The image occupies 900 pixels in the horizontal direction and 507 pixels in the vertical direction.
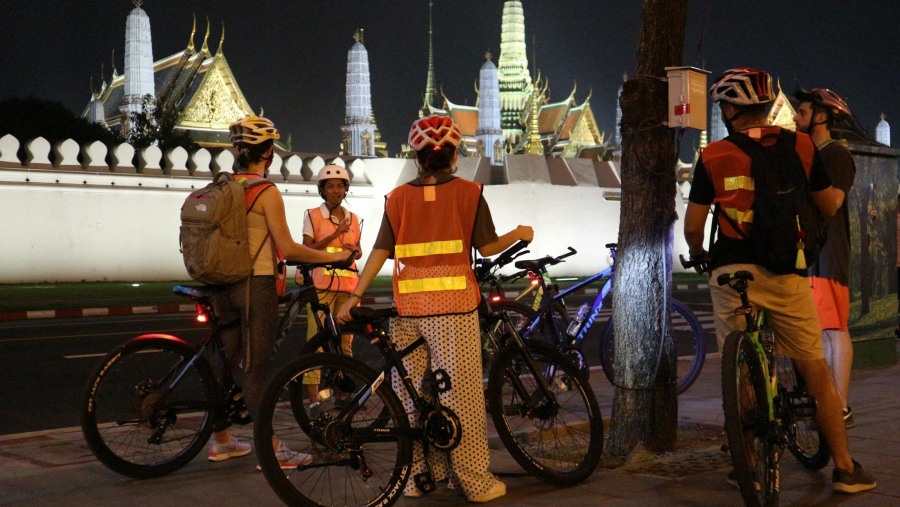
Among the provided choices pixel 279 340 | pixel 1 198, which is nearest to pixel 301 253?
pixel 279 340

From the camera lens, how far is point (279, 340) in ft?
20.2

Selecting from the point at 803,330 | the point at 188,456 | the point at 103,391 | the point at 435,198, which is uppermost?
the point at 435,198

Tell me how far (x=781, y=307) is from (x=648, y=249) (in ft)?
3.42

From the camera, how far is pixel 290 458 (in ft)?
15.8

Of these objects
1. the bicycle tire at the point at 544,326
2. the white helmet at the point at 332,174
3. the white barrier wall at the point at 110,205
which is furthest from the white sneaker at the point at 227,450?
the white barrier wall at the point at 110,205

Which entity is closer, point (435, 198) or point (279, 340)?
point (435, 198)

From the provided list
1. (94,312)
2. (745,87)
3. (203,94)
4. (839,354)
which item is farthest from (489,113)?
(745,87)

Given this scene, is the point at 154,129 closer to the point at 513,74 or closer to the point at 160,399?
the point at 160,399

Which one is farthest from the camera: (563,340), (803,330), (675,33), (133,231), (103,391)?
(133,231)

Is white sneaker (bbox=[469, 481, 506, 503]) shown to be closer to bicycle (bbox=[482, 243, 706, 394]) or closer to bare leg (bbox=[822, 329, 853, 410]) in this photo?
bare leg (bbox=[822, 329, 853, 410])

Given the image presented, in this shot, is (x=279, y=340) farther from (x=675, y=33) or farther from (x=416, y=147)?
(x=675, y=33)

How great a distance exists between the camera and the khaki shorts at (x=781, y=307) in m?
4.52

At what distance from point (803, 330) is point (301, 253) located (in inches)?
91.0

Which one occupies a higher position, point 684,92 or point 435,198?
point 684,92
